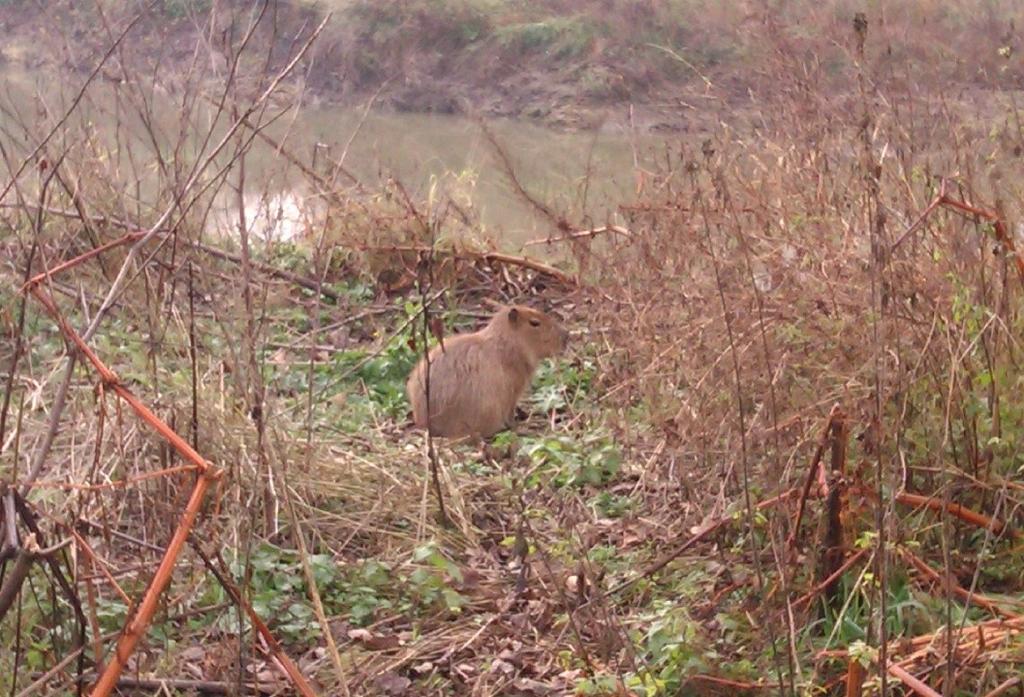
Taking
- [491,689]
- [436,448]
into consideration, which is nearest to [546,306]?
[436,448]

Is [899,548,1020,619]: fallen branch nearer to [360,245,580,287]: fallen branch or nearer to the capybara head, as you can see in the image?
the capybara head

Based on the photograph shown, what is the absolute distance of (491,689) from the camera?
349 centimetres

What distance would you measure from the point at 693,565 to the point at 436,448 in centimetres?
128

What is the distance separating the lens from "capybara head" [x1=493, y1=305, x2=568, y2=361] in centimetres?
562

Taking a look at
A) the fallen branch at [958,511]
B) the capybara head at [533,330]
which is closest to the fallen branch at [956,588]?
the fallen branch at [958,511]

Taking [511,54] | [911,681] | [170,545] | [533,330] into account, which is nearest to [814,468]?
[911,681]

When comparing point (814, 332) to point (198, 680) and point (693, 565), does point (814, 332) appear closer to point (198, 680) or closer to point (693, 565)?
point (693, 565)

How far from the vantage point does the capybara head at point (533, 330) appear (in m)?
5.62

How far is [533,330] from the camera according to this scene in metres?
5.73

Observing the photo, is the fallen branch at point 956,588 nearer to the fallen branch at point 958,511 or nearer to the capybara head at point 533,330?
the fallen branch at point 958,511

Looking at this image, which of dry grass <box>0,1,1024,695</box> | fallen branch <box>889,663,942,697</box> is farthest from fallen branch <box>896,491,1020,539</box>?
fallen branch <box>889,663,942,697</box>

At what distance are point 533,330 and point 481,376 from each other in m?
0.50

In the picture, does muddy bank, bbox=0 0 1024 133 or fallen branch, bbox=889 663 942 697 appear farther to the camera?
muddy bank, bbox=0 0 1024 133

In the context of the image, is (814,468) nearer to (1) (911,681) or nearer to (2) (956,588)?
(2) (956,588)
